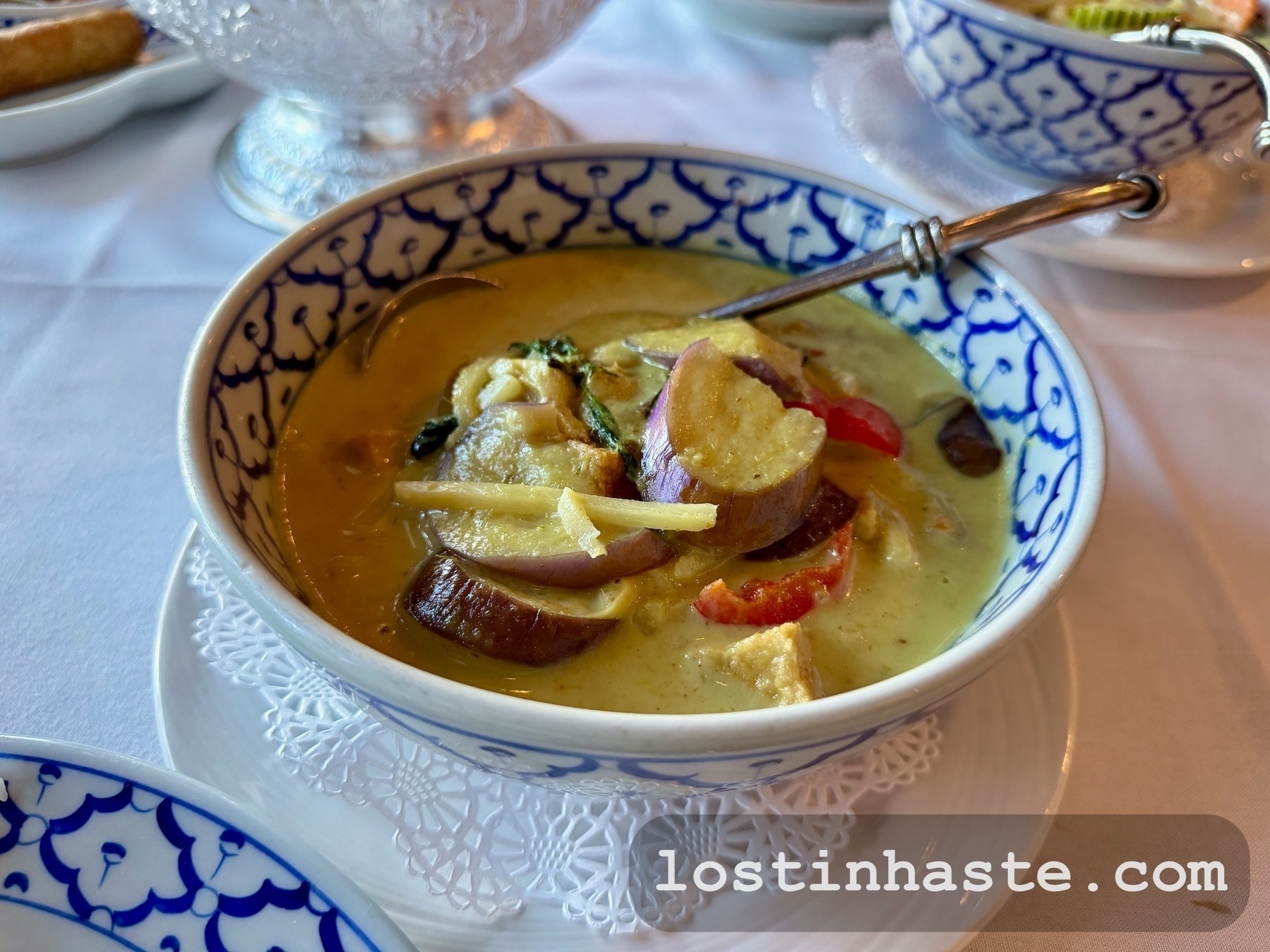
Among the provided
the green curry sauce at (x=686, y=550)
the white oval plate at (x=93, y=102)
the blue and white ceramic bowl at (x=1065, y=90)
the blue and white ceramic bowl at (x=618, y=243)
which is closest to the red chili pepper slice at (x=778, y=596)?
the green curry sauce at (x=686, y=550)

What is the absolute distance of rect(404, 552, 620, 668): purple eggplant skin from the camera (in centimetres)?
90

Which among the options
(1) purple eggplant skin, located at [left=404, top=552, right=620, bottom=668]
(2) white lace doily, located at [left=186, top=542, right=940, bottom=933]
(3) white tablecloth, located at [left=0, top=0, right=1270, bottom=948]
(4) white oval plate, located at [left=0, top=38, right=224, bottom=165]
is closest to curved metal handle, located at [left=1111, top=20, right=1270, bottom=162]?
(3) white tablecloth, located at [left=0, top=0, right=1270, bottom=948]

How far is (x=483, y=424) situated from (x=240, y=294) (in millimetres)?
304

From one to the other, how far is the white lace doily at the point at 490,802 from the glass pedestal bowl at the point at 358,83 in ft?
3.13

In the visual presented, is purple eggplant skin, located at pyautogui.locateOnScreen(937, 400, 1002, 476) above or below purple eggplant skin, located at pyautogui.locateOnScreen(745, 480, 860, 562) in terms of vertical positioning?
above

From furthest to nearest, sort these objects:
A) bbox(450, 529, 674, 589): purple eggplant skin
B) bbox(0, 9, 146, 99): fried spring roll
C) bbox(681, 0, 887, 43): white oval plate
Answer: bbox(681, 0, 887, 43): white oval plate < bbox(0, 9, 146, 99): fried spring roll < bbox(450, 529, 674, 589): purple eggplant skin

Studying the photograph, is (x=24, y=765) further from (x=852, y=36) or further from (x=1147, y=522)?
(x=852, y=36)

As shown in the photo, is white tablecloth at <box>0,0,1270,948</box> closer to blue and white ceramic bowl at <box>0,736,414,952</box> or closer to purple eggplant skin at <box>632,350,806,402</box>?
blue and white ceramic bowl at <box>0,736,414,952</box>

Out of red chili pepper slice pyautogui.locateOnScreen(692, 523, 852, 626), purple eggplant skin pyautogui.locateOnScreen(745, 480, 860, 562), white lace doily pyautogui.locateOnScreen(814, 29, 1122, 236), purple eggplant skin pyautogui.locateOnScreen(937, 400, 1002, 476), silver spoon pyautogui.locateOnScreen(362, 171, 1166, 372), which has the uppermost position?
silver spoon pyautogui.locateOnScreen(362, 171, 1166, 372)

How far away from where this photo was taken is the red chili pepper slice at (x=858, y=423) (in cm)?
116

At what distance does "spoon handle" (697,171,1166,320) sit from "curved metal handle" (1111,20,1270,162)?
0.20m

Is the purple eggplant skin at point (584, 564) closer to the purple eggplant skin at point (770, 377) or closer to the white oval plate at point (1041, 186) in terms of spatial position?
the purple eggplant skin at point (770, 377)

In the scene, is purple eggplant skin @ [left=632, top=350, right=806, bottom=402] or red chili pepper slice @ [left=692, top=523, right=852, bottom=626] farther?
purple eggplant skin @ [left=632, top=350, right=806, bottom=402]

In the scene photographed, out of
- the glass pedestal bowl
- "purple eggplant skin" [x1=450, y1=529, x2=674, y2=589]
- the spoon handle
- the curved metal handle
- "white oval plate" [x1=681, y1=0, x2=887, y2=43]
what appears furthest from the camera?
"white oval plate" [x1=681, y1=0, x2=887, y2=43]
